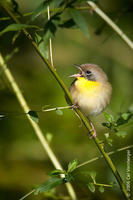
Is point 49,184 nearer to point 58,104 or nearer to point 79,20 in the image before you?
point 79,20

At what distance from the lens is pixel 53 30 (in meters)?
1.29

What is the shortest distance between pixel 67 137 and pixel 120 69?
1121 millimetres

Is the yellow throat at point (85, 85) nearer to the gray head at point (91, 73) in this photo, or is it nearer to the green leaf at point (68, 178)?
the gray head at point (91, 73)

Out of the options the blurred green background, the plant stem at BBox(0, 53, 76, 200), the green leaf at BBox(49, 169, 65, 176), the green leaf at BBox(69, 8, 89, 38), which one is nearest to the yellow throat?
the blurred green background

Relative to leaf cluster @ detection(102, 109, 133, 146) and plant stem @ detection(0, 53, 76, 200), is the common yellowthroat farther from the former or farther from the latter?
leaf cluster @ detection(102, 109, 133, 146)

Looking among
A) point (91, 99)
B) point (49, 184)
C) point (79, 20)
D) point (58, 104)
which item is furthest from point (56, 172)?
point (58, 104)

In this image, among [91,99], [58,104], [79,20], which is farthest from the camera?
[58,104]

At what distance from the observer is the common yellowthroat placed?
2.95 m

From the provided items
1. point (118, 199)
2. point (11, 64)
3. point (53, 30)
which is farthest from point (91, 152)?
point (53, 30)

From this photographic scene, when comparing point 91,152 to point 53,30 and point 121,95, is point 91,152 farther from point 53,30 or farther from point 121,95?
point 53,30

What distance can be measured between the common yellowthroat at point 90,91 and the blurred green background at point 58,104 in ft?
1.33

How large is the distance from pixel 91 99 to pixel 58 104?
1222 mm

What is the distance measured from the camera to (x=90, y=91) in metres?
2.99

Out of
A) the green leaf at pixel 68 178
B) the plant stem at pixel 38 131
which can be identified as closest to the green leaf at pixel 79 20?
the green leaf at pixel 68 178
